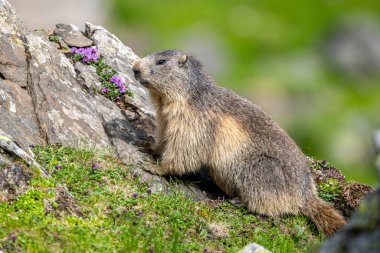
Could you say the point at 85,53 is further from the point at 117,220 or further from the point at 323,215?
the point at 323,215

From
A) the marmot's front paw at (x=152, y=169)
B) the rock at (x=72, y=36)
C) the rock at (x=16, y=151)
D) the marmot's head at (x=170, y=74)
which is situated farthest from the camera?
the rock at (x=72, y=36)

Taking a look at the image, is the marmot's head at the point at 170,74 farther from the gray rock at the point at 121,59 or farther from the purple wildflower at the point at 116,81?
the gray rock at the point at 121,59

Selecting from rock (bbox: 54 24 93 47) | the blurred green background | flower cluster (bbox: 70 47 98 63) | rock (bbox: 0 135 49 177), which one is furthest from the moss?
the blurred green background

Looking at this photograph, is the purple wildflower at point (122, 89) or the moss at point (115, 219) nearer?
the moss at point (115, 219)

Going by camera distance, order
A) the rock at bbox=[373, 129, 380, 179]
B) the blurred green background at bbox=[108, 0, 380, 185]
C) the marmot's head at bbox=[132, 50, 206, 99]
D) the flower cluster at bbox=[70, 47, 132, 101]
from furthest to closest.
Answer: the blurred green background at bbox=[108, 0, 380, 185], the flower cluster at bbox=[70, 47, 132, 101], the marmot's head at bbox=[132, 50, 206, 99], the rock at bbox=[373, 129, 380, 179]

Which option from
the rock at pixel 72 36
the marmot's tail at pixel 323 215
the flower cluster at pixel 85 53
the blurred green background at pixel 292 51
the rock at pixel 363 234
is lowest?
the rock at pixel 363 234

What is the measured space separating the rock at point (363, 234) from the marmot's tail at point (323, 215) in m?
5.32

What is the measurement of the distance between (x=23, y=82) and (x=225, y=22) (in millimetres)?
29486

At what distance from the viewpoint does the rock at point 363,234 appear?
8.10m

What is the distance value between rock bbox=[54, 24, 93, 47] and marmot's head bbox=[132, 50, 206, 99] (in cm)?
248

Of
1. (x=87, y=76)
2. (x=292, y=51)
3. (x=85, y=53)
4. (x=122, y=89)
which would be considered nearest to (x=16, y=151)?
(x=87, y=76)

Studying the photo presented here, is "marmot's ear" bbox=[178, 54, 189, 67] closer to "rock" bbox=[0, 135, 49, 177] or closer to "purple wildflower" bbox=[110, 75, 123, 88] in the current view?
"purple wildflower" bbox=[110, 75, 123, 88]

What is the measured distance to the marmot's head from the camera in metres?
14.5

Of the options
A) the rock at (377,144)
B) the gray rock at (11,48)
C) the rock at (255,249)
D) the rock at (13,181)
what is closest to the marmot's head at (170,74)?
the gray rock at (11,48)
